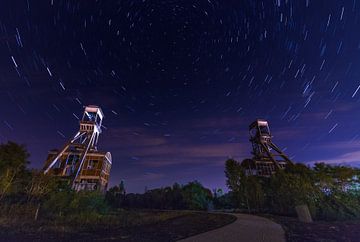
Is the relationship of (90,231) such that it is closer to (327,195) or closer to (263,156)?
(327,195)

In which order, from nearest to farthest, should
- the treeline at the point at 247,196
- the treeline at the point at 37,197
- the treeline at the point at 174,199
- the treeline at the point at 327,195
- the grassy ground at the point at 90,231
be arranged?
the grassy ground at the point at 90,231 < the treeline at the point at 327,195 < the treeline at the point at 247,196 < the treeline at the point at 37,197 < the treeline at the point at 174,199

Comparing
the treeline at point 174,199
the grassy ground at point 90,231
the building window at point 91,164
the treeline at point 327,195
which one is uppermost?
the building window at point 91,164

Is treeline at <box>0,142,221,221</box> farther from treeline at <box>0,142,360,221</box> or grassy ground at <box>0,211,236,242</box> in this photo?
grassy ground at <box>0,211,236,242</box>

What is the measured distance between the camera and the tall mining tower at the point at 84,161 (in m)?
44.5

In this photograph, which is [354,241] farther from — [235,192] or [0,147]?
[0,147]

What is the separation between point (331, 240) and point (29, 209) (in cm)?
1799

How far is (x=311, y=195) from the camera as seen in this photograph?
52.7ft

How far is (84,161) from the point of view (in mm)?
47531

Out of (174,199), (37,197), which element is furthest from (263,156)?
(37,197)

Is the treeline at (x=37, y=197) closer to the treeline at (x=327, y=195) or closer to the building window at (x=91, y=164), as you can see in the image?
the building window at (x=91, y=164)

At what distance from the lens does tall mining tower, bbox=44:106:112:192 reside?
146 feet

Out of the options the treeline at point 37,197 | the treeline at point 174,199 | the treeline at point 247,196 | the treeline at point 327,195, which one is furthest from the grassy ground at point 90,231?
the treeline at point 174,199

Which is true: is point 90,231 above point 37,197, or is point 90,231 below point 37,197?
below

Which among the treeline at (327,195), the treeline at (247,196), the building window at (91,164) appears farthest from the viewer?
the building window at (91,164)
